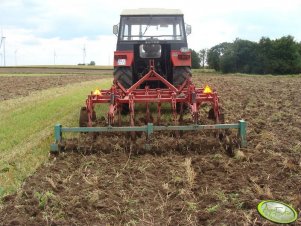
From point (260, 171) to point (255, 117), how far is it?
176 inches

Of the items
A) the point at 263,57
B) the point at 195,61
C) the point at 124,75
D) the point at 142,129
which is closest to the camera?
the point at 142,129

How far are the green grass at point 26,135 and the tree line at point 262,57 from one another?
37350 mm

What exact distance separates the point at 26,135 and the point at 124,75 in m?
2.34

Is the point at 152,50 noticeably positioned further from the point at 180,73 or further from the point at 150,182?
the point at 150,182

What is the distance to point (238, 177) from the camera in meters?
4.73

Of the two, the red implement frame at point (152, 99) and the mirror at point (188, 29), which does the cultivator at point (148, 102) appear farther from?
the mirror at point (188, 29)

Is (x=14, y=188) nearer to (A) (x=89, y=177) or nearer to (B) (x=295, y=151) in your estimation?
(A) (x=89, y=177)

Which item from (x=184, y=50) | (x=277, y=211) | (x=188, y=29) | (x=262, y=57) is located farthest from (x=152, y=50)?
(x=262, y=57)

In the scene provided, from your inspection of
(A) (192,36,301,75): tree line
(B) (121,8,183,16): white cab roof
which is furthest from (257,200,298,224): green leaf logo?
(A) (192,36,301,75): tree line

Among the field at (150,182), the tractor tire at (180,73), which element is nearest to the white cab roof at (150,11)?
the tractor tire at (180,73)

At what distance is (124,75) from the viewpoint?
8.48m

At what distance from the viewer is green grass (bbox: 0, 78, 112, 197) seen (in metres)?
5.25

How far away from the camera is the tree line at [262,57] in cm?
4622

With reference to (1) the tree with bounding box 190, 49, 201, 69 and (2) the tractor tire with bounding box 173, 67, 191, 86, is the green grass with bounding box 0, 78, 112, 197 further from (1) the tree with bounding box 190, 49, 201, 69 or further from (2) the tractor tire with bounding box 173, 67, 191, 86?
(1) the tree with bounding box 190, 49, 201, 69
